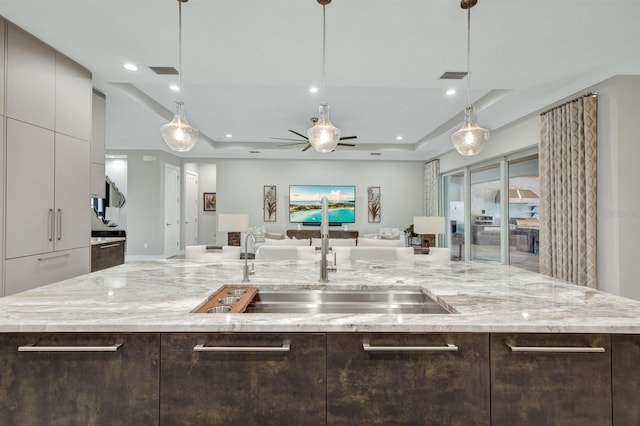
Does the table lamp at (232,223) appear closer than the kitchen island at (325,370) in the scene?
No

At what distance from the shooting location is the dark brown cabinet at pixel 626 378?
3.54 ft

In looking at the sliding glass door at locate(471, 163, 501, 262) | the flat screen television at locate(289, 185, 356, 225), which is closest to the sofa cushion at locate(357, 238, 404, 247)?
the sliding glass door at locate(471, 163, 501, 262)

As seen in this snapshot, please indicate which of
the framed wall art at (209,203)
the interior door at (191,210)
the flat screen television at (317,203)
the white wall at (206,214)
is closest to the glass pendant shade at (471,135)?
the flat screen television at (317,203)

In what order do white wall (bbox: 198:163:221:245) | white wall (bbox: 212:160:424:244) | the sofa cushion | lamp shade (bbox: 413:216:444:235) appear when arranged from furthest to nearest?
white wall (bbox: 198:163:221:245)
white wall (bbox: 212:160:424:244)
the sofa cushion
lamp shade (bbox: 413:216:444:235)

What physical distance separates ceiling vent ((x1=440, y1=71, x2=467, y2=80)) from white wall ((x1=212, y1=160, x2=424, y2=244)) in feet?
17.7

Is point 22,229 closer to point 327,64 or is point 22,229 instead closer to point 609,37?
point 327,64

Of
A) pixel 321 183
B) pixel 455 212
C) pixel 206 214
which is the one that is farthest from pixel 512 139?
pixel 206 214

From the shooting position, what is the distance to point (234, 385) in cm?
110

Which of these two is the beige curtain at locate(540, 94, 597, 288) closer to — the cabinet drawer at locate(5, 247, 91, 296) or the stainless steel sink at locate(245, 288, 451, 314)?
the stainless steel sink at locate(245, 288, 451, 314)

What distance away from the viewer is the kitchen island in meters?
1.08

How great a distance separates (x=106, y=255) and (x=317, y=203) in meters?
5.40

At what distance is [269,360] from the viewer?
1.10m

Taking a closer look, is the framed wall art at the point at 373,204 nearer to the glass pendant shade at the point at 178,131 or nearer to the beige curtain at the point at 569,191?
the beige curtain at the point at 569,191

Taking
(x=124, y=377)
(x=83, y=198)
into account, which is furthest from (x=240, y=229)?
(x=124, y=377)
